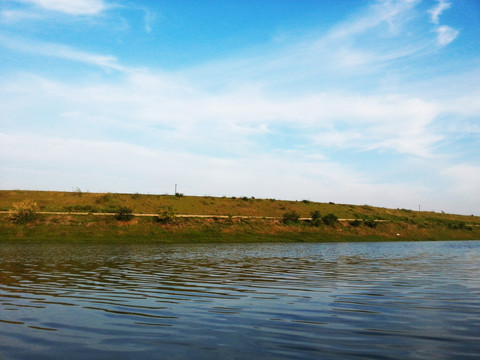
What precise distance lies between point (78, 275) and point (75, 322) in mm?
11117

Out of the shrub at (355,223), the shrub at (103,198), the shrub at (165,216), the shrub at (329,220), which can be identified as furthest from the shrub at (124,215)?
the shrub at (355,223)

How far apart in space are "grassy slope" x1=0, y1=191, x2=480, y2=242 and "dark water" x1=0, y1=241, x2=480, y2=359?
4350 centimetres

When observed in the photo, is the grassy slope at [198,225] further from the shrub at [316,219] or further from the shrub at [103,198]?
the shrub at [316,219]

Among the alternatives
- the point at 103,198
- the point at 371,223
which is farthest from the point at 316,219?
the point at 103,198

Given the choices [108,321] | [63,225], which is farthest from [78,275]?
[63,225]

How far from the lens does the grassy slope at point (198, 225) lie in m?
62.4

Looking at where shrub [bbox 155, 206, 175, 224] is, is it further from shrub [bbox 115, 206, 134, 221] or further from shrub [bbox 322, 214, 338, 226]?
shrub [bbox 322, 214, 338, 226]

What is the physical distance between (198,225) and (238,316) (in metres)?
60.3

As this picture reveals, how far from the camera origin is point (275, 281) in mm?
18984

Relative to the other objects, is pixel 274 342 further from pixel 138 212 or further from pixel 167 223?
pixel 138 212

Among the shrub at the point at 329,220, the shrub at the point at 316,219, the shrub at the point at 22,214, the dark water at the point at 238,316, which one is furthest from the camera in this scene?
the shrub at the point at 329,220

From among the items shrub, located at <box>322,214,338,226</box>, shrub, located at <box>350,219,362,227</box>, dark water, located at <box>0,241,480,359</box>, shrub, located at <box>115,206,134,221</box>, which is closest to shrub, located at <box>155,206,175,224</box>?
shrub, located at <box>115,206,134,221</box>

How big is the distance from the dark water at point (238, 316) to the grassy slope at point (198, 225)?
43501mm

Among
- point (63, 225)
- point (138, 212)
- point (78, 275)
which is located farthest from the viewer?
point (138, 212)
